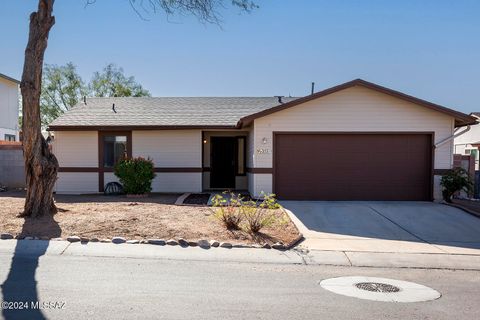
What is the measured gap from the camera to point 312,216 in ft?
40.3

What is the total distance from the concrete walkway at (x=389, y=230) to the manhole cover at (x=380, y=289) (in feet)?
4.09

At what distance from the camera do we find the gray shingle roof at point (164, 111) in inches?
699

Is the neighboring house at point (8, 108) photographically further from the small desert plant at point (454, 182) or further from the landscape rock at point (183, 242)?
the small desert plant at point (454, 182)

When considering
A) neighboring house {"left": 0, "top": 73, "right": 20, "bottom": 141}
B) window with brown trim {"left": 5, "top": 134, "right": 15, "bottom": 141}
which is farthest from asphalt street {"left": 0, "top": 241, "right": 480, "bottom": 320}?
window with brown trim {"left": 5, "top": 134, "right": 15, "bottom": 141}

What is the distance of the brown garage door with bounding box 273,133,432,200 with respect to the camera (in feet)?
49.2

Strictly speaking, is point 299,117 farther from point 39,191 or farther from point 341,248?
point 39,191

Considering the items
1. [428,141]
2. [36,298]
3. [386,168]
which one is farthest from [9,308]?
[428,141]

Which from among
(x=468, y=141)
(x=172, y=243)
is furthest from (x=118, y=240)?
(x=468, y=141)

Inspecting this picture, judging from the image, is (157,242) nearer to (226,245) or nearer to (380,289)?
(226,245)

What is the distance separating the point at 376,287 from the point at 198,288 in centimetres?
252

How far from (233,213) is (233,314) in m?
5.18

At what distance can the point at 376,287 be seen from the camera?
21.3 ft

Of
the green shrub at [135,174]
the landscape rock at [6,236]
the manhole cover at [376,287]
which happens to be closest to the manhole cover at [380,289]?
the manhole cover at [376,287]

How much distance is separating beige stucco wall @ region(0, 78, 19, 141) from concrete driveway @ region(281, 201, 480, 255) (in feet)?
81.0
